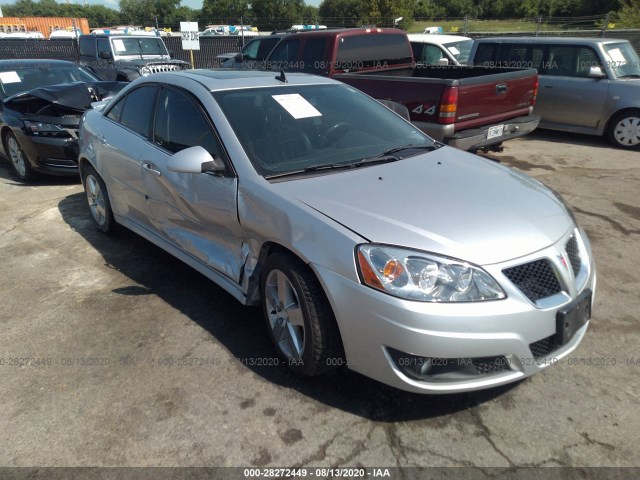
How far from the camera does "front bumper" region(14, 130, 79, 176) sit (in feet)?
22.3

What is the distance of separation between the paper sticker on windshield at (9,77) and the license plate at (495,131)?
23.5ft

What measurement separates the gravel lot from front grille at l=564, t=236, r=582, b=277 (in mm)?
648

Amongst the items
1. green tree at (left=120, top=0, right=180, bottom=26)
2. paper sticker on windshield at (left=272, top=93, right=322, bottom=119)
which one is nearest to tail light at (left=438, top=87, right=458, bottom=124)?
paper sticker on windshield at (left=272, top=93, right=322, bottom=119)

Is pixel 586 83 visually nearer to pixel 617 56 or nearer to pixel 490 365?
pixel 617 56

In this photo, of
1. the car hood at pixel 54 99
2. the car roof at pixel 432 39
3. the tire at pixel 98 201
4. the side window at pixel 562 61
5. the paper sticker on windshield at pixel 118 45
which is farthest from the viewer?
the paper sticker on windshield at pixel 118 45

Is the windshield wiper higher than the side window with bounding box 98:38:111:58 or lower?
lower

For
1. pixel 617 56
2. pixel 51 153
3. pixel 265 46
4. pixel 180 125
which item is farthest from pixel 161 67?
pixel 180 125

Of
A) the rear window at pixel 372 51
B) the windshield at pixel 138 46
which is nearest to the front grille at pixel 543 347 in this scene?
the rear window at pixel 372 51

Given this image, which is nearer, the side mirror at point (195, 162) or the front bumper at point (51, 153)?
the side mirror at point (195, 162)

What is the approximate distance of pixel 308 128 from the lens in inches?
139

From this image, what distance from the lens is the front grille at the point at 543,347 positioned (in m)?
2.47

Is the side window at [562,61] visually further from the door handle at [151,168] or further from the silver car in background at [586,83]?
the door handle at [151,168]

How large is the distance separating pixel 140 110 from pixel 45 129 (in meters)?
3.31

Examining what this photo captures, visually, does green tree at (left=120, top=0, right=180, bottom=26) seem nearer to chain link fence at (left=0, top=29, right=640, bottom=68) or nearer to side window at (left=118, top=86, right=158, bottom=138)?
chain link fence at (left=0, top=29, right=640, bottom=68)
